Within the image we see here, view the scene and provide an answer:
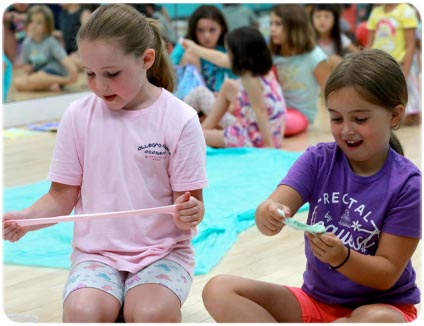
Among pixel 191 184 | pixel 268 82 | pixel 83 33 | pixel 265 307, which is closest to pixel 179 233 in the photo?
pixel 191 184

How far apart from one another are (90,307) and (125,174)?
10.0 inches

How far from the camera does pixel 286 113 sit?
3.55 m

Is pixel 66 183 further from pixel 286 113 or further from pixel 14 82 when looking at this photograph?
pixel 14 82

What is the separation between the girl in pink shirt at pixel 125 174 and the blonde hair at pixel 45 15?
2855 millimetres

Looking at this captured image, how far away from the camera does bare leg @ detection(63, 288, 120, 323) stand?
1292 mm

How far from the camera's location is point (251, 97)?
3299 mm

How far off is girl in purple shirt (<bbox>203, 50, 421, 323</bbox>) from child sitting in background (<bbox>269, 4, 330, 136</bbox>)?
243cm

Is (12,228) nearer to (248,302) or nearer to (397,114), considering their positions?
(248,302)

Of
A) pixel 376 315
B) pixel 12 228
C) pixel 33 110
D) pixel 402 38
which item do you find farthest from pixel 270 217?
pixel 33 110

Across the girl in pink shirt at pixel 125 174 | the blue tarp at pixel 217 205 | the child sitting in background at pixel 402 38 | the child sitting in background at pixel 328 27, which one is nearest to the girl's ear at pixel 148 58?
the girl in pink shirt at pixel 125 174

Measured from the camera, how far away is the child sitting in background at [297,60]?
3762 mm

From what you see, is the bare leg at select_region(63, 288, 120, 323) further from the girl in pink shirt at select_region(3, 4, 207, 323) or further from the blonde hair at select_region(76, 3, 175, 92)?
the blonde hair at select_region(76, 3, 175, 92)

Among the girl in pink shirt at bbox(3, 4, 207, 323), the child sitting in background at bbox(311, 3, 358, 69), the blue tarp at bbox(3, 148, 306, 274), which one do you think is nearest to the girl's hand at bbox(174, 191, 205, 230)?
the girl in pink shirt at bbox(3, 4, 207, 323)

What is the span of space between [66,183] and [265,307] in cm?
43
